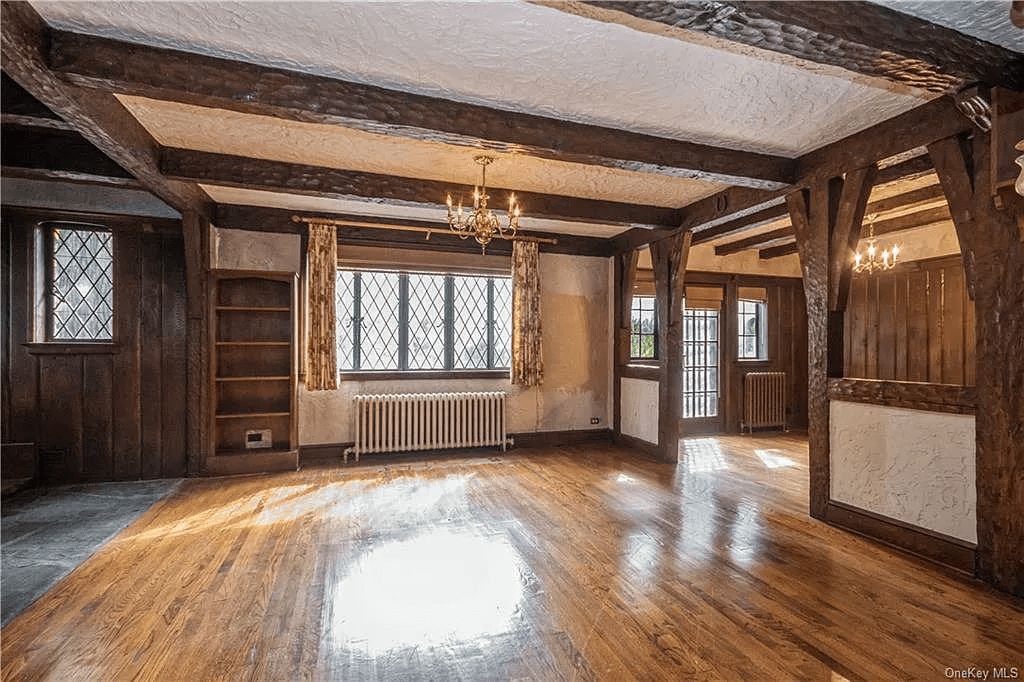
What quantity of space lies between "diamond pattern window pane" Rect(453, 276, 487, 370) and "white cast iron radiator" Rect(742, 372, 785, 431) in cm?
378

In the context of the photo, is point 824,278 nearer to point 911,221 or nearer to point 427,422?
point 911,221

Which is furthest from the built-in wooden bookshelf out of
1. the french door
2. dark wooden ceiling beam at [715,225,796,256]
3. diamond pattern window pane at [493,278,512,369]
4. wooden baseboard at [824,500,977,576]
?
dark wooden ceiling beam at [715,225,796,256]

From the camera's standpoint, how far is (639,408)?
5.73m

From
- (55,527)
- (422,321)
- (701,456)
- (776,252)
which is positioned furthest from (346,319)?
(776,252)

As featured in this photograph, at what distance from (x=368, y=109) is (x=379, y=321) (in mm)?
3179

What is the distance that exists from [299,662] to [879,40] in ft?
10.9

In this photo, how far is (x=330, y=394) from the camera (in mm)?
5191

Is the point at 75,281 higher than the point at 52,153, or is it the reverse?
the point at 52,153

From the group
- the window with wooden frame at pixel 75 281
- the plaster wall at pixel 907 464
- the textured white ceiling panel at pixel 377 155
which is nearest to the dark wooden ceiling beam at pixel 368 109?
the textured white ceiling panel at pixel 377 155

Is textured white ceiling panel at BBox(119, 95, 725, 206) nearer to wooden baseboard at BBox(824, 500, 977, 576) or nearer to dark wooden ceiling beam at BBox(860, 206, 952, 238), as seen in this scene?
dark wooden ceiling beam at BBox(860, 206, 952, 238)

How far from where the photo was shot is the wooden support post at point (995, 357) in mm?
2434

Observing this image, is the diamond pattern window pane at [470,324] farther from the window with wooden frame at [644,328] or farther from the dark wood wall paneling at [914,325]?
the dark wood wall paneling at [914,325]

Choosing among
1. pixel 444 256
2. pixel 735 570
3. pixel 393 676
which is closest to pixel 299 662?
pixel 393 676

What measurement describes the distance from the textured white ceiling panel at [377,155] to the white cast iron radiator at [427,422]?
2227 millimetres
